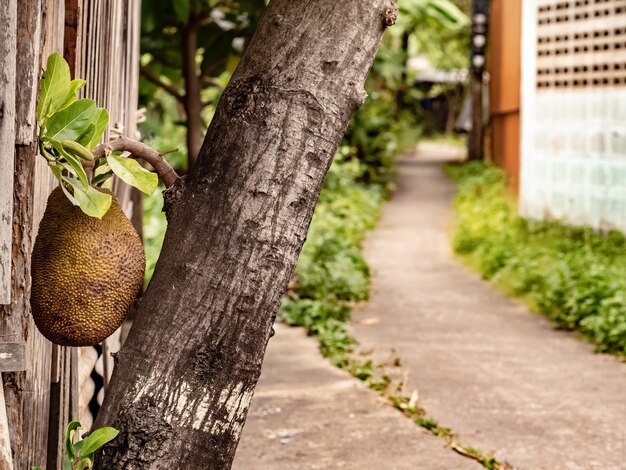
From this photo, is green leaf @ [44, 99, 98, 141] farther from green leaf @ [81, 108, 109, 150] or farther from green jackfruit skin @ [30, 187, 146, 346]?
green jackfruit skin @ [30, 187, 146, 346]

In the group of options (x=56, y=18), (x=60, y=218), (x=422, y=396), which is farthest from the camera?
(x=422, y=396)

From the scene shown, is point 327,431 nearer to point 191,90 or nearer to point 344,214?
point 191,90

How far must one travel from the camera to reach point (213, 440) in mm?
2268

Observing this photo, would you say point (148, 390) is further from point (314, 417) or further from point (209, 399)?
point (314, 417)

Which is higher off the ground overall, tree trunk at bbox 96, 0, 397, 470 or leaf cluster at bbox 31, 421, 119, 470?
tree trunk at bbox 96, 0, 397, 470

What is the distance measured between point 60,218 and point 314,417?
2.76 metres

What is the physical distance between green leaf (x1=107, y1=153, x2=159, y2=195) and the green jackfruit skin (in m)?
0.09

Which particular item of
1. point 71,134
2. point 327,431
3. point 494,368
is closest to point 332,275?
point 494,368

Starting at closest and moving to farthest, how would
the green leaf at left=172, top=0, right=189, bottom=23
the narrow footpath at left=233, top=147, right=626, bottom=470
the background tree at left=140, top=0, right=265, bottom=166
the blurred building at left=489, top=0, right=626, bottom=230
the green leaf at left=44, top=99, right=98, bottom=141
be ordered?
the green leaf at left=44, top=99, right=98, bottom=141 → the narrow footpath at left=233, top=147, right=626, bottom=470 → the green leaf at left=172, top=0, right=189, bottom=23 → the background tree at left=140, top=0, right=265, bottom=166 → the blurred building at left=489, top=0, right=626, bottom=230

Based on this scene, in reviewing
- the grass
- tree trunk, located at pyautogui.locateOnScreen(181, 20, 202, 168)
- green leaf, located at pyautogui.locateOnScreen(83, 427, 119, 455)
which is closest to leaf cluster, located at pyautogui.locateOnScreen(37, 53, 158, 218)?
green leaf, located at pyautogui.locateOnScreen(83, 427, 119, 455)

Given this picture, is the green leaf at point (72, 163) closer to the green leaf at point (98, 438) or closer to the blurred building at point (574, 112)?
the green leaf at point (98, 438)

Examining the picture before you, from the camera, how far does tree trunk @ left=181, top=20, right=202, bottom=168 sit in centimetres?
717

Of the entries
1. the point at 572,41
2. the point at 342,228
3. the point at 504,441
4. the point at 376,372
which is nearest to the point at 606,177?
the point at 572,41

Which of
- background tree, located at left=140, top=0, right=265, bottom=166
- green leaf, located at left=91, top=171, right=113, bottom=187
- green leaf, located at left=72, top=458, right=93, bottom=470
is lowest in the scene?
green leaf, located at left=72, top=458, right=93, bottom=470
